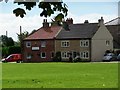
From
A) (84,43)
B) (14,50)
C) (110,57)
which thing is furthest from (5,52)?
(110,57)

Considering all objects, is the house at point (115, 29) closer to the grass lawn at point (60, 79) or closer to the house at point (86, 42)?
the house at point (86, 42)

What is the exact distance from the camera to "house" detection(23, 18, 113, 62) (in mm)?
82500

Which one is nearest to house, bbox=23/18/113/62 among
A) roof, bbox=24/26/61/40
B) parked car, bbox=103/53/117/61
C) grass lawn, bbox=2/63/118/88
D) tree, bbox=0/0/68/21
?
roof, bbox=24/26/61/40

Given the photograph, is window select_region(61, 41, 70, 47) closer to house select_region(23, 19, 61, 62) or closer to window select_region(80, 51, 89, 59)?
house select_region(23, 19, 61, 62)

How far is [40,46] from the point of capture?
85438mm

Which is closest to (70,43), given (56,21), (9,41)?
(9,41)

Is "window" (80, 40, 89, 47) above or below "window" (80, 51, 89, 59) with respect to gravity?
above

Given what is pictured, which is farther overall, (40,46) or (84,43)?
(40,46)

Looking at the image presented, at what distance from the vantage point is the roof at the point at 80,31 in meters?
83.6

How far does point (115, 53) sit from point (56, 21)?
77.8m

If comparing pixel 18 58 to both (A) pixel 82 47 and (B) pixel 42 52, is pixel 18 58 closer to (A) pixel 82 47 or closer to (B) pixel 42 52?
(B) pixel 42 52

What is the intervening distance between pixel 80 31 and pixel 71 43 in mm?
3436

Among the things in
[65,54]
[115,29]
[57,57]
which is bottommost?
[57,57]

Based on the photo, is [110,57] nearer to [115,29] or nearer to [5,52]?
[115,29]
